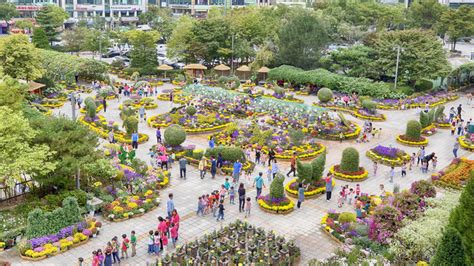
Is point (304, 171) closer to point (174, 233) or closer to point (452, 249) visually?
point (174, 233)

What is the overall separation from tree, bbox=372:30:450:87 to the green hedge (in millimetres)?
2613

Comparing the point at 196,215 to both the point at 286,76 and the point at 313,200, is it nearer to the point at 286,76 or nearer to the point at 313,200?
the point at 313,200

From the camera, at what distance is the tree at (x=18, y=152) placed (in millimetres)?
19297

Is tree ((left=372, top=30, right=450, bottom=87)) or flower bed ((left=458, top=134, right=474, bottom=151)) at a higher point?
tree ((left=372, top=30, right=450, bottom=87))

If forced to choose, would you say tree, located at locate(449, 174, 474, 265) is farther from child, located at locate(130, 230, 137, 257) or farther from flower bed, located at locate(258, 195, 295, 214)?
child, located at locate(130, 230, 137, 257)

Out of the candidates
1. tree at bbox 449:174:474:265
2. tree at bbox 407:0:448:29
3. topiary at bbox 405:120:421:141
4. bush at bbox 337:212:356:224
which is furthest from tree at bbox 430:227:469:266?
tree at bbox 407:0:448:29

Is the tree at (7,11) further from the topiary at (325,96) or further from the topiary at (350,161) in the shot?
the topiary at (350,161)

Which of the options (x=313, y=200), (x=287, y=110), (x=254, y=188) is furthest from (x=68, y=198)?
(x=287, y=110)

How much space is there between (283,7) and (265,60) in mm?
21862

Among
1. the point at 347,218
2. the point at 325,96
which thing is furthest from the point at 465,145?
the point at 347,218

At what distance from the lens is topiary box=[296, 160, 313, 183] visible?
926 inches

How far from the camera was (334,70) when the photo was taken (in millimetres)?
53000

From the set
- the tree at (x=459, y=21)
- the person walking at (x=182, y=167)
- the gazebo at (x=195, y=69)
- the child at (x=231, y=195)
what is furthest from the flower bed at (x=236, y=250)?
the tree at (x=459, y=21)

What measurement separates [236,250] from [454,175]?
45.1 ft
